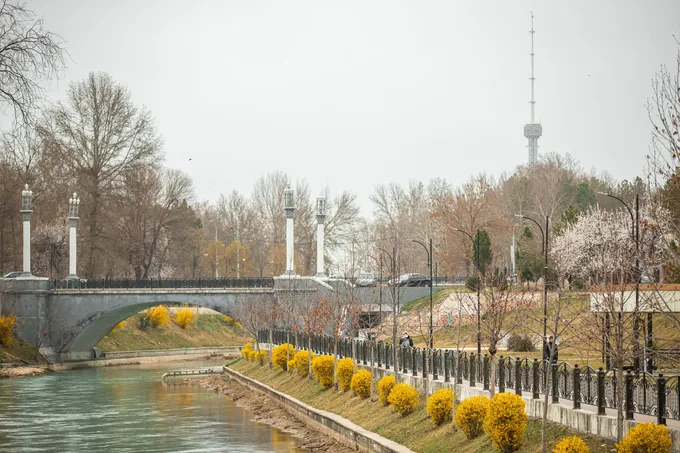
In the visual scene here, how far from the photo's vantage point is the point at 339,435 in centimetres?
3253

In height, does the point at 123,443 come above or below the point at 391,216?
below

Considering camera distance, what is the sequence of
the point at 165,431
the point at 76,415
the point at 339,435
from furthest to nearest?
the point at 76,415 → the point at 165,431 → the point at 339,435

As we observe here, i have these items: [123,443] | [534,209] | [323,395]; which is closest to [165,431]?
[123,443]

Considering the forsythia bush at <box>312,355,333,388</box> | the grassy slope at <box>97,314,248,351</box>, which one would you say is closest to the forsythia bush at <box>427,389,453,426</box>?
the forsythia bush at <box>312,355,333,388</box>

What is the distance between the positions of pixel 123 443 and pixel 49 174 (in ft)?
150

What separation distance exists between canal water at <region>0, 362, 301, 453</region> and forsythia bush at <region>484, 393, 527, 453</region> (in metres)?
12.5

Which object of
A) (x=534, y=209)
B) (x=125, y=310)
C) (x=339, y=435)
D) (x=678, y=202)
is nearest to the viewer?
(x=678, y=202)

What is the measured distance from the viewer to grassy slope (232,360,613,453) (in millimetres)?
21641

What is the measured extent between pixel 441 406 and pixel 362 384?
8352mm

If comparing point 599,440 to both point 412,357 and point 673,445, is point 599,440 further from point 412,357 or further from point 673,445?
point 412,357

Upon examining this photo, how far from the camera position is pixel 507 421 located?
21.6 m

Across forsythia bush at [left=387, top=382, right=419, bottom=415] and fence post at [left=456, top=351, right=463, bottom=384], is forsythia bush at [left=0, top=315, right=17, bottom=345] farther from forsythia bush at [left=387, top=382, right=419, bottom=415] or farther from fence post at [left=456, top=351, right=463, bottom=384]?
fence post at [left=456, top=351, right=463, bottom=384]

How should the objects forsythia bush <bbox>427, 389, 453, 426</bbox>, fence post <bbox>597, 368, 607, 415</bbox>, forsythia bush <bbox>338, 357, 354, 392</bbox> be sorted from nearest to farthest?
fence post <bbox>597, 368, 607, 415</bbox>
forsythia bush <bbox>427, 389, 453, 426</bbox>
forsythia bush <bbox>338, 357, 354, 392</bbox>

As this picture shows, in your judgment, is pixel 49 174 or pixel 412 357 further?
pixel 49 174
